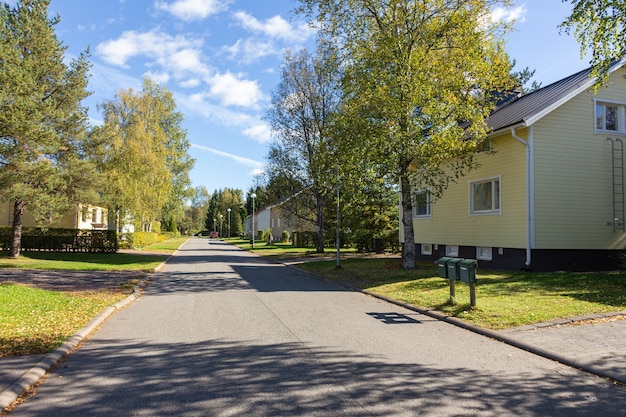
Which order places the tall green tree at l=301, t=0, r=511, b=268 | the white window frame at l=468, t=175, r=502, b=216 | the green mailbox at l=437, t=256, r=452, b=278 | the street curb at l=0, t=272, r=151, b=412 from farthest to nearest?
the white window frame at l=468, t=175, r=502, b=216
the tall green tree at l=301, t=0, r=511, b=268
the green mailbox at l=437, t=256, r=452, b=278
the street curb at l=0, t=272, r=151, b=412

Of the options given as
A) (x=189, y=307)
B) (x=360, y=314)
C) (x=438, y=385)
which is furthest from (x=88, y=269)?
(x=438, y=385)

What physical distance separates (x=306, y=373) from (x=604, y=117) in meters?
16.0

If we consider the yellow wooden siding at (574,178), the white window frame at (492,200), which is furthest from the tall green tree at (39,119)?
the yellow wooden siding at (574,178)

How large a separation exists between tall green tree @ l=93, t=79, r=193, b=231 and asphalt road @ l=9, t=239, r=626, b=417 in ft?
66.2

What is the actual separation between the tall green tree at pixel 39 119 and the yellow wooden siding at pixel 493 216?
17.2 meters

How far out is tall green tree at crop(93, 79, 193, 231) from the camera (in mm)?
32938

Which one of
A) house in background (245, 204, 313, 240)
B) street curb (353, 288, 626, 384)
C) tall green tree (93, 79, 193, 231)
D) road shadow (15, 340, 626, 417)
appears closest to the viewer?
road shadow (15, 340, 626, 417)

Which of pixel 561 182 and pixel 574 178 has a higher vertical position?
pixel 574 178

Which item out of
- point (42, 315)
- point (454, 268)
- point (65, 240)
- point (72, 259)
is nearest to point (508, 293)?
point (454, 268)

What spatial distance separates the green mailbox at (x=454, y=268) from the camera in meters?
9.51

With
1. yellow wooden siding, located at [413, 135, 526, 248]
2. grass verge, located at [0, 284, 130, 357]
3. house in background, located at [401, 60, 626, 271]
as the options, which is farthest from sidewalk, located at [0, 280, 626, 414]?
yellow wooden siding, located at [413, 135, 526, 248]

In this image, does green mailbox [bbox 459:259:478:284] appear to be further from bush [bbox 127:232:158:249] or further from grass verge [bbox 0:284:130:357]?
bush [bbox 127:232:158:249]

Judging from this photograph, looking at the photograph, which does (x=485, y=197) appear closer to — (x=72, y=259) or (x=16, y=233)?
(x=72, y=259)

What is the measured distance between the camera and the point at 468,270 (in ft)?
29.9
